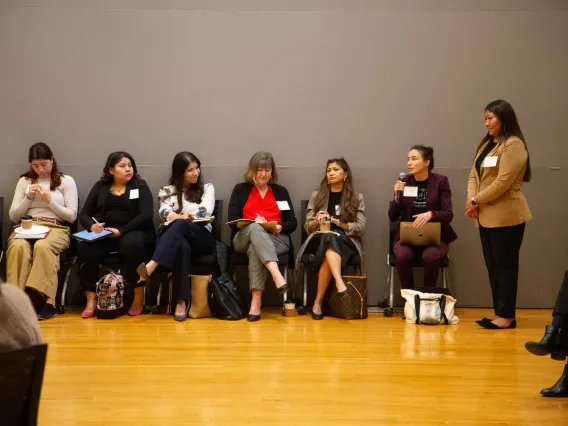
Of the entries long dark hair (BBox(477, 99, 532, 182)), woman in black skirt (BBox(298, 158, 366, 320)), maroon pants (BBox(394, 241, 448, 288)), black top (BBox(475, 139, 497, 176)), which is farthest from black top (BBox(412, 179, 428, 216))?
long dark hair (BBox(477, 99, 532, 182))

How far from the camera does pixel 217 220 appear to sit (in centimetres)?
577

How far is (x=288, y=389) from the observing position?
3299 millimetres

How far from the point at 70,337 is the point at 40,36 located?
9.54 ft

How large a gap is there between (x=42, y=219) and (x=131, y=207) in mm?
750

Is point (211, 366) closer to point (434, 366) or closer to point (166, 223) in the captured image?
point (434, 366)

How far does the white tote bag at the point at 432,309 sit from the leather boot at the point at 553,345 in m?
2.01

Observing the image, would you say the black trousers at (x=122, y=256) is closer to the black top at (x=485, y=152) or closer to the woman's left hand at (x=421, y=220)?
the woman's left hand at (x=421, y=220)

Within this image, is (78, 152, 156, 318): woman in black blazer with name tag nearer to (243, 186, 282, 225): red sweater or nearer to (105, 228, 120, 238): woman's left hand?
(105, 228, 120, 238): woman's left hand

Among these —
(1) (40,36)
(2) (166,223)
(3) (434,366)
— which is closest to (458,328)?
(3) (434,366)

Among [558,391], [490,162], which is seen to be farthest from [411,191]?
[558,391]

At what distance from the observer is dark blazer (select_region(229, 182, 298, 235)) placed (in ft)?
18.5

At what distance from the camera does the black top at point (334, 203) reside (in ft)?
18.7

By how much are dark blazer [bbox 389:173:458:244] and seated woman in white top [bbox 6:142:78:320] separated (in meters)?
2.75

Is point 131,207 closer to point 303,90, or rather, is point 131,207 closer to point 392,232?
point 303,90
